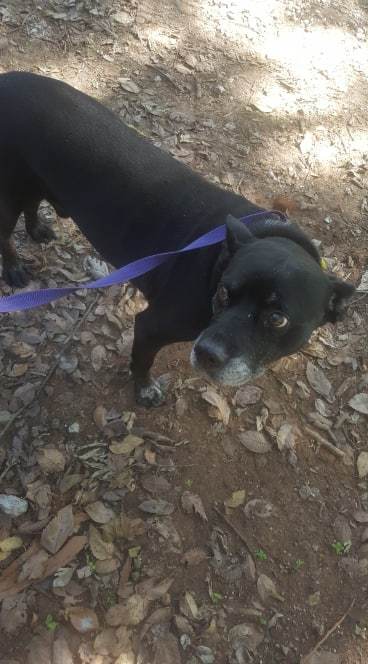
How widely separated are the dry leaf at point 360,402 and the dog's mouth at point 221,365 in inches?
73.9

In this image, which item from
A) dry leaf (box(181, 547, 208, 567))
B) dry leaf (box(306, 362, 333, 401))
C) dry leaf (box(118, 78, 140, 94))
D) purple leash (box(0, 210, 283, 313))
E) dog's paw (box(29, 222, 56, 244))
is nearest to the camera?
purple leash (box(0, 210, 283, 313))

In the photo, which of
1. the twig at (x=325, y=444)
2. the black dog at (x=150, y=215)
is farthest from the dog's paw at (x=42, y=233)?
the twig at (x=325, y=444)

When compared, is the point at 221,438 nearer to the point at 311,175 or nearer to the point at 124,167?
the point at 124,167

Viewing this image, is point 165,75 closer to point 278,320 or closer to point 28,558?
point 278,320

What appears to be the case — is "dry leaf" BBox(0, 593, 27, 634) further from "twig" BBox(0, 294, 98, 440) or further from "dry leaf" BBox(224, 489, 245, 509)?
"dry leaf" BBox(224, 489, 245, 509)

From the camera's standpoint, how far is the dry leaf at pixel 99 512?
3.56 metres

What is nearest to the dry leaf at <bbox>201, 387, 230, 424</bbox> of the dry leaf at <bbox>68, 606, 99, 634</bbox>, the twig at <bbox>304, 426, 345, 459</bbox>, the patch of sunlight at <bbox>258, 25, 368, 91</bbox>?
the twig at <bbox>304, 426, 345, 459</bbox>

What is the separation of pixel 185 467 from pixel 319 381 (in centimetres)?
147

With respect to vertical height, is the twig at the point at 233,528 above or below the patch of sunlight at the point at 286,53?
below

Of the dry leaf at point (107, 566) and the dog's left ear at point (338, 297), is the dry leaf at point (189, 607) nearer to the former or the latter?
the dry leaf at point (107, 566)

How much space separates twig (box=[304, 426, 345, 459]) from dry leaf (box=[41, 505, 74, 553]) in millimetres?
1993

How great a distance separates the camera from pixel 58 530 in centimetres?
347

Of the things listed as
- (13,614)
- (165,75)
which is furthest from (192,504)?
(165,75)

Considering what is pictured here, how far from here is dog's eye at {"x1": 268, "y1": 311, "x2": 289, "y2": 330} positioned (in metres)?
2.72
